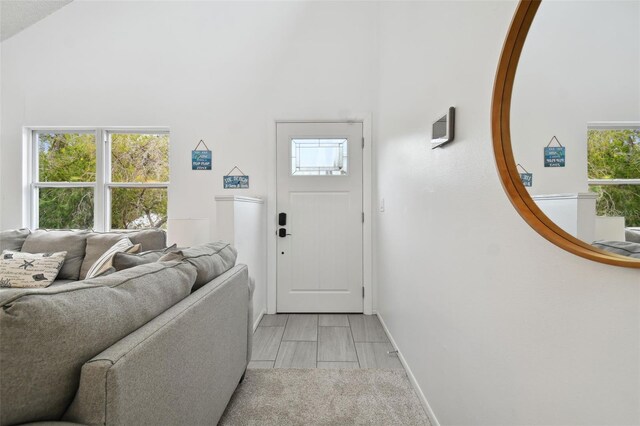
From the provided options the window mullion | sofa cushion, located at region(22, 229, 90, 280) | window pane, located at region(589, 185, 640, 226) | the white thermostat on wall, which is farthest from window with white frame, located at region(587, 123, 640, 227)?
the window mullion

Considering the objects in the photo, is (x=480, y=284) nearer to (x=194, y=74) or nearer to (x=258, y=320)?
(x=258, y=320)

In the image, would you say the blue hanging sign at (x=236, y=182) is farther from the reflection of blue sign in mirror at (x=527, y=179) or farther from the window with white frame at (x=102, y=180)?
the reflection of blue sign in mirror at (x=527, y=179)

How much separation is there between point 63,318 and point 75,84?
3.89m

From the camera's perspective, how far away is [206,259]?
1560mm

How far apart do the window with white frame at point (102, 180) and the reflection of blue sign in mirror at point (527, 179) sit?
3.48 metres

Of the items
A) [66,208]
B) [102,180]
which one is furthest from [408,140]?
[66,208]

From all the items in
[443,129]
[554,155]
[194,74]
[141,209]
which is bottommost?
[141,209]

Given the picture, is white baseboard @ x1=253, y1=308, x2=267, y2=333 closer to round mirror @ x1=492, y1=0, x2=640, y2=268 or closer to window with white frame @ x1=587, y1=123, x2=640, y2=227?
round mirror @ x1=492, y1=0, x2=640, y2=268

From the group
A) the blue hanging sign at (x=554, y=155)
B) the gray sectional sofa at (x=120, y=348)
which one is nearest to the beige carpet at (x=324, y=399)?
the gray sectional sofa at (x=120, y=348)

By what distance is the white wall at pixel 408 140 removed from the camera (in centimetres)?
79

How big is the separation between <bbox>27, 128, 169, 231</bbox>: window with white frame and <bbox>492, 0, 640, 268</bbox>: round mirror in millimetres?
3504

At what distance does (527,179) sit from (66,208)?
14.2 feet

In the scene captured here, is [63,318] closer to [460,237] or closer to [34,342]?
[34,342]

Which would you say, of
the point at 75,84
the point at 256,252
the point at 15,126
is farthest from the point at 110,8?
the point at 256,252
